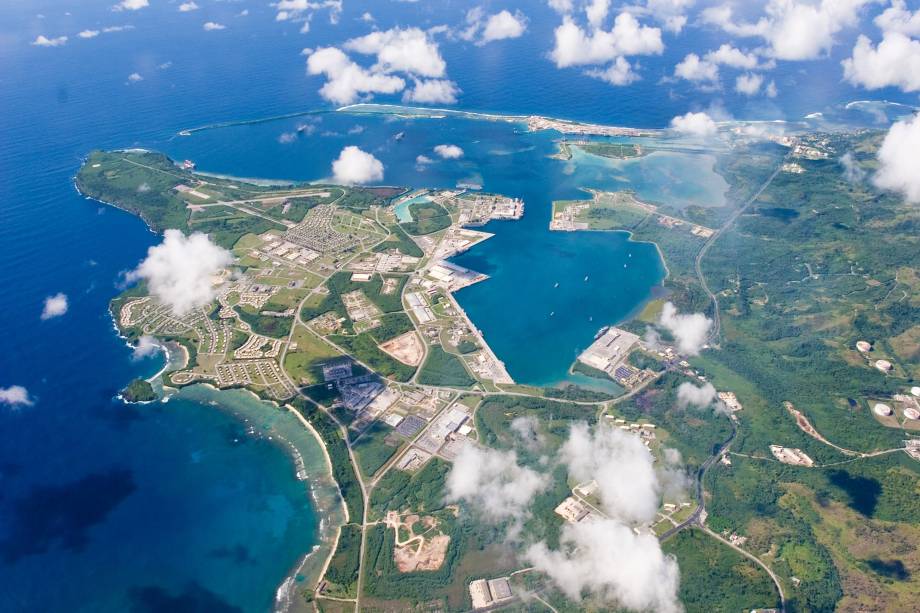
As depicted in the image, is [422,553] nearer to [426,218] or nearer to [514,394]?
[514,394]

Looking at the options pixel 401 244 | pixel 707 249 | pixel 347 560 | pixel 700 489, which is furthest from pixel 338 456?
pixel 707 249

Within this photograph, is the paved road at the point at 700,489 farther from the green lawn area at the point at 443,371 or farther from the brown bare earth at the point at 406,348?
the brown bare earth at the point at 406,348

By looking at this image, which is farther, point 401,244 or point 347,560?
point 401,244

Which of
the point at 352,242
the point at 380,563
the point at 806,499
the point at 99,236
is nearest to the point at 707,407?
the point at 806,499

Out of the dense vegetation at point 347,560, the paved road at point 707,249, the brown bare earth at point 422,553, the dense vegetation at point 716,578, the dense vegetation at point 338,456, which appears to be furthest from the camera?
the paved road at point 707,249

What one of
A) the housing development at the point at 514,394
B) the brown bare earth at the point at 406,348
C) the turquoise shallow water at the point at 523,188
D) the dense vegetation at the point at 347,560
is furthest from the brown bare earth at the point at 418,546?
the turquoise shallow water at the point at 523,188

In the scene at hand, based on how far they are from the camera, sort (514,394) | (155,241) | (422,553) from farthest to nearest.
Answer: (155,241) → (514,394) → (422,553)

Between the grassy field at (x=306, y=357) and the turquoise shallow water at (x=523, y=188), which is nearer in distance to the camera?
the grassy field at (x=306, y=357)

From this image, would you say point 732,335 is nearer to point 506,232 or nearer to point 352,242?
point 506,232
